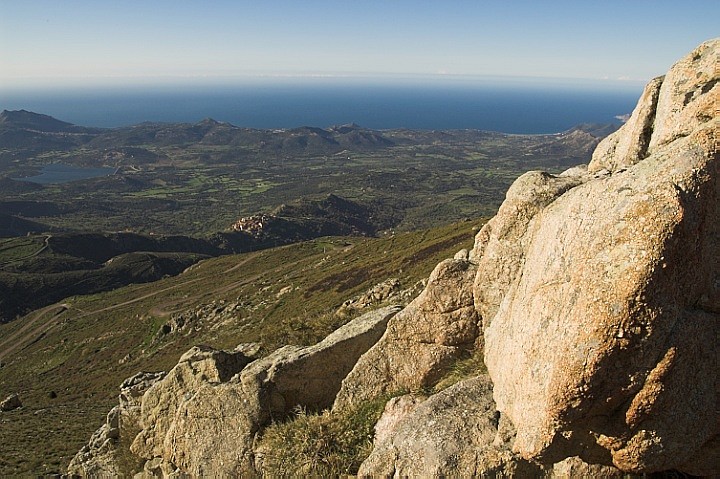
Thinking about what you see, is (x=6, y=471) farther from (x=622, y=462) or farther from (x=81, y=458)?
(x=622, y=462)

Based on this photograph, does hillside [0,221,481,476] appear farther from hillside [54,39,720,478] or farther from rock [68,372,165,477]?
hillside [54,39,720,478]

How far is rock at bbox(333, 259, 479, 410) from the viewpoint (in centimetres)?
1370

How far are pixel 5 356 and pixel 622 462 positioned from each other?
13297cm

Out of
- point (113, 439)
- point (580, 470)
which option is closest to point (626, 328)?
point (580, 470)

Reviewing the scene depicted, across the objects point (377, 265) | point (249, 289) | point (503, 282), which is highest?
point (503, 282)

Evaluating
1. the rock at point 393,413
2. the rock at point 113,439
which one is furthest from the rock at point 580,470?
the rock at point 113,439

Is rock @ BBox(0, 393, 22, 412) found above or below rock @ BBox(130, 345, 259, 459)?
below

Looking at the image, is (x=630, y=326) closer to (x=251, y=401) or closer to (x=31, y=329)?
(x=251, y=401)

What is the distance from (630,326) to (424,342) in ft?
24.7

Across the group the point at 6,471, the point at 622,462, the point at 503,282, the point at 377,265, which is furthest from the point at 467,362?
the point at 377,265

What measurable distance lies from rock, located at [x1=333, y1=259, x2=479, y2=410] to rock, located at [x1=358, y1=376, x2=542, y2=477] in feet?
7.89

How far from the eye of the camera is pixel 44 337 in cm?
11231

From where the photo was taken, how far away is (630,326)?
7.45m

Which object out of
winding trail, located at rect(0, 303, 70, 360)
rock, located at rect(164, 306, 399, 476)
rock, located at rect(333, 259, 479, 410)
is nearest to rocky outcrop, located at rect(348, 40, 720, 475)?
rock, located at rect(333, 259, 479, 410)
